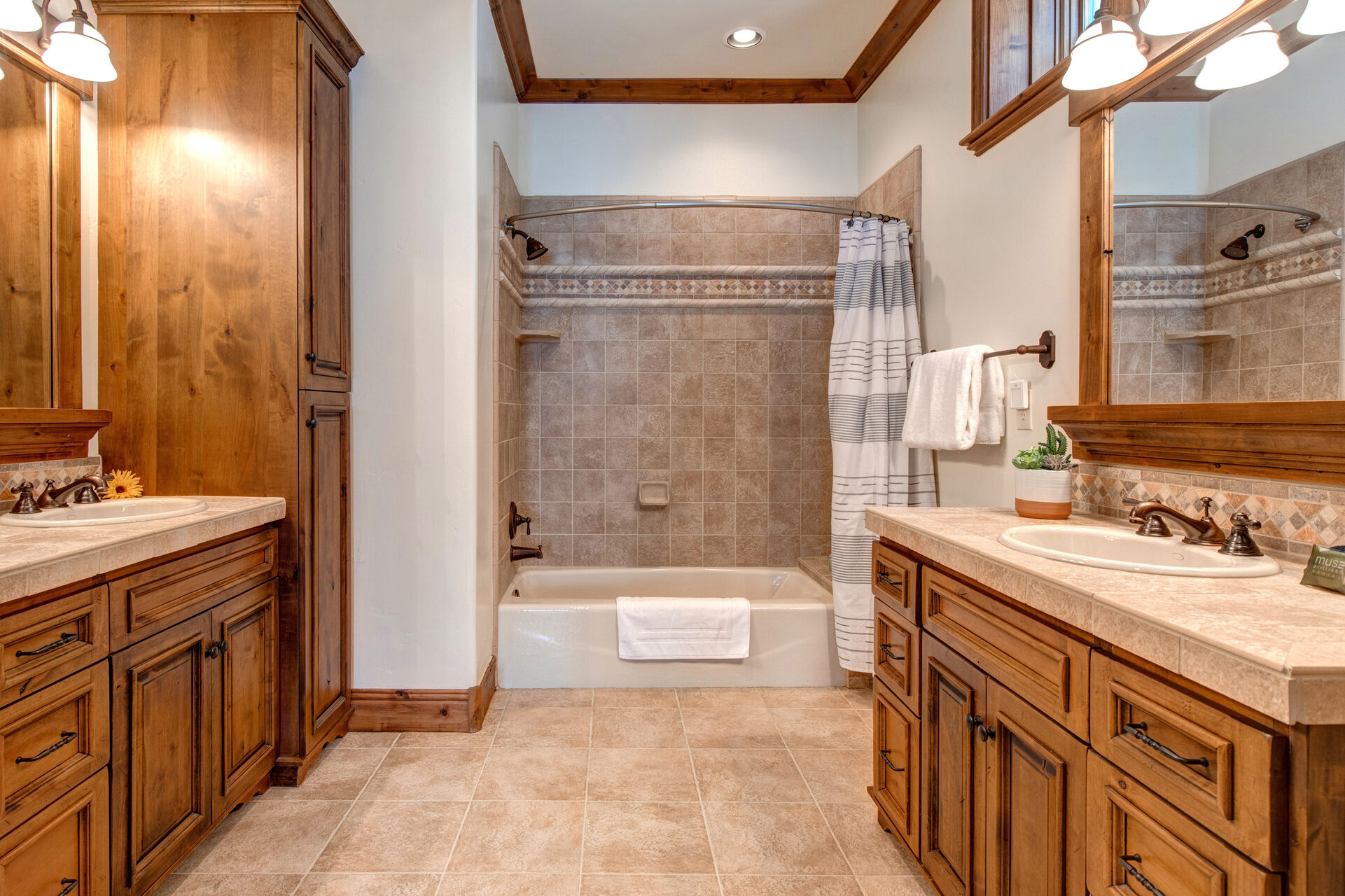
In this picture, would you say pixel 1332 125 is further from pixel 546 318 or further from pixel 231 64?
pixel 546 318

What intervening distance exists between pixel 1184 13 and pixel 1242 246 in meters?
0.47

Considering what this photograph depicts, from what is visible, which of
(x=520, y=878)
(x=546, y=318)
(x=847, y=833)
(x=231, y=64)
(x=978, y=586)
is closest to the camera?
(x=978, y=586)

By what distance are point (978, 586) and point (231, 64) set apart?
7.76 ft

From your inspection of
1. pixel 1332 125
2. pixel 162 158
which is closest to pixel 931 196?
pixel 1332 125

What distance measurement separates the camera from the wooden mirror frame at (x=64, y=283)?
5.90ft

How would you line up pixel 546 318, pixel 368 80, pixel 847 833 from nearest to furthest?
pixel 847 833 → pixel 368 80 → pixel 546 318

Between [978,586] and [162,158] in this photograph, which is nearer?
[978,586]

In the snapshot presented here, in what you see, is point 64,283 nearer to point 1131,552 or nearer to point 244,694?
point 244,694

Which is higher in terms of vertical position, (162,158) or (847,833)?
(162,158)

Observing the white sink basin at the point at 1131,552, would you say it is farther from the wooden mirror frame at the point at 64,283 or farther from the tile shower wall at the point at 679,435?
the wooden mirror frame at the point at 64,283

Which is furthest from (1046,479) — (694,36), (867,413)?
(694,36)

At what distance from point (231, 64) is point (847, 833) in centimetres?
269

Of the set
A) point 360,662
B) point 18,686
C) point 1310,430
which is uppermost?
point 1310,430

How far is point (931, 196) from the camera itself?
2.77 m
